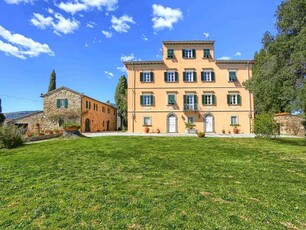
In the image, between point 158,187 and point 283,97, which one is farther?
point 283,97

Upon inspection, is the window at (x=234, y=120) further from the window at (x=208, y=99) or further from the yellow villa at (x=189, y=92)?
the window at (x=208, y=99)

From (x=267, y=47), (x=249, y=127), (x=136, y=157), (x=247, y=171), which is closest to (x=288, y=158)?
(x=247, y=171)

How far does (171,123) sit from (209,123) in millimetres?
4862

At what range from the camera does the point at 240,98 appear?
25.1m

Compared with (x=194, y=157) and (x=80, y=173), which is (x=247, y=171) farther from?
(x=80, y=173)

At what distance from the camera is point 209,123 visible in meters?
25.0

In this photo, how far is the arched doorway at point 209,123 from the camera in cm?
2492

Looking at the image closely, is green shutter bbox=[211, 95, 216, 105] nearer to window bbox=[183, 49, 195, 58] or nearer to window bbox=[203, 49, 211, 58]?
window bbox=[203, 49, 211, 58]

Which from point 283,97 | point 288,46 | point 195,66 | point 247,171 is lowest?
point 247,171

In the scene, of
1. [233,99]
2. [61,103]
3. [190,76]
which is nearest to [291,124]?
[233,99]

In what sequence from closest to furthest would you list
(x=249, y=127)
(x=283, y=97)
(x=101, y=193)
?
(x=101, y=193) → (x=283, y=97) → (x=249, y=127)

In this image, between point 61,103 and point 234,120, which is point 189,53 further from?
point 61,103

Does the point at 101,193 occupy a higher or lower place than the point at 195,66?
lower

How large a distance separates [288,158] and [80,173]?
969 centimetres
